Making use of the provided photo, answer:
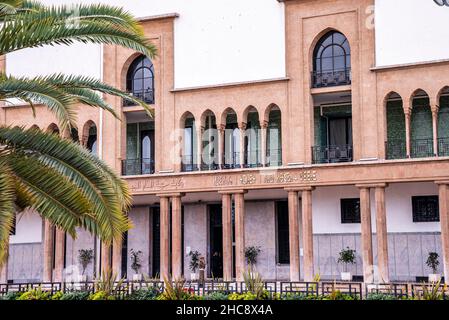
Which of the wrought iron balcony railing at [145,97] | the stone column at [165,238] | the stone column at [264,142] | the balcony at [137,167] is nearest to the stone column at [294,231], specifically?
the stone column at [264,142]

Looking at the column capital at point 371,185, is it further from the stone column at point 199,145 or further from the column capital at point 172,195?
the column capital at point 172,195

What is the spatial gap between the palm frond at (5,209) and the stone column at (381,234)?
17291 millimetres

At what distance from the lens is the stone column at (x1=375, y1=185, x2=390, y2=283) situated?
2633 cm

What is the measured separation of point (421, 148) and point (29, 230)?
19.2 m

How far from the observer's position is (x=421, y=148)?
2819 cm

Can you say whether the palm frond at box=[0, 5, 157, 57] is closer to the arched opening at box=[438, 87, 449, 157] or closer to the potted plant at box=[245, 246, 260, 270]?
Answer: the arched opening at box=[438, 87, 449, 157]

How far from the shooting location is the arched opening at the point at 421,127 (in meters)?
28.0

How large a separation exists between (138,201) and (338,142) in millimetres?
9876

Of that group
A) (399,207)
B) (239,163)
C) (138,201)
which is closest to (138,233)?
(138,201)

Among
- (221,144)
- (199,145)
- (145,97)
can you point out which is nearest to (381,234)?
(221,144)

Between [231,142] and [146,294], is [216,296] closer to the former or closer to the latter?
[146,294]

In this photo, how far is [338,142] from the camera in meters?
30.2
